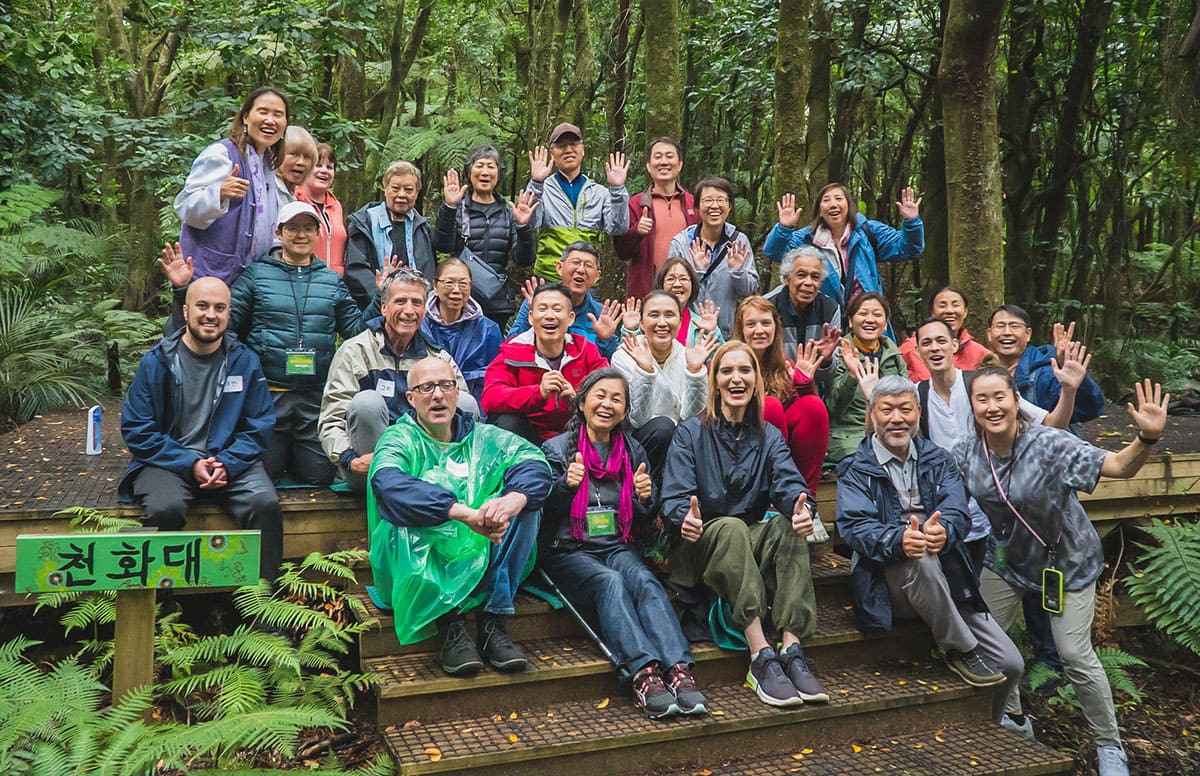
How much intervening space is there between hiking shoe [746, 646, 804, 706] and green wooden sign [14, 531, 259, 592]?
88.2 inches

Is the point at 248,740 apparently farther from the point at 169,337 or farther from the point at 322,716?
the point at 169,337

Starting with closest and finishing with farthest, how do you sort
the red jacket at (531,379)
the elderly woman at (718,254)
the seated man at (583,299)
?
the red jacket at (531,379) < the seated man at (583,299) < the elderly woman at (718,254)

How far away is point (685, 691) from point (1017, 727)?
5.57ft

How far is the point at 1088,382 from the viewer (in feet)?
17.8

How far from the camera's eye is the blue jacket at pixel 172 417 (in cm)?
439

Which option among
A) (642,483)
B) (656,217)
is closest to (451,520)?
(642,483)

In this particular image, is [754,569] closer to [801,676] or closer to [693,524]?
[693,524]

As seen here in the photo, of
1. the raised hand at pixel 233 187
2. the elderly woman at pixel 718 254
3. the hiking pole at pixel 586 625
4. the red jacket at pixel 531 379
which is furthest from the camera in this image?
the elderly woman at pixel 718 254

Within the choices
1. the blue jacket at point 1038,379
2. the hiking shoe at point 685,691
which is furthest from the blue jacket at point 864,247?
the hiking shoe at point 685,691

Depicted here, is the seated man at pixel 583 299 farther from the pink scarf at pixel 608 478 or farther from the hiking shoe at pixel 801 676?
the hiking shoe at pixel 801 676

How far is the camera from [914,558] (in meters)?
4.37

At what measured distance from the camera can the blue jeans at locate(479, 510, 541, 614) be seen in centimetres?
412

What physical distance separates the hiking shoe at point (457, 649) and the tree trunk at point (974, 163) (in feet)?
14.0

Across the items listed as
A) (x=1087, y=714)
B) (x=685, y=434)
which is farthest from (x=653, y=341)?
(x=1087, y=714)
